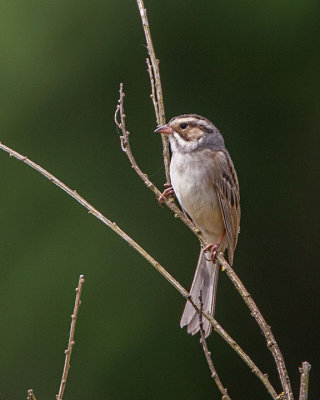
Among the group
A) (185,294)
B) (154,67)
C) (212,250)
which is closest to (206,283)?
(212,250)

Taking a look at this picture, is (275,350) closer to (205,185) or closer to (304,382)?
(304,382)

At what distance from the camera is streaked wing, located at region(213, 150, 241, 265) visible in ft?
13.0

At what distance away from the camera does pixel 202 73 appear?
6.73 meters

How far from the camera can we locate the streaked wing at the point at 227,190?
3.96 meters

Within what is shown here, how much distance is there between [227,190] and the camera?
13.1 ft

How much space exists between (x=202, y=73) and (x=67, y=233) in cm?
152

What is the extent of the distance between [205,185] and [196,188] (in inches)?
2.7

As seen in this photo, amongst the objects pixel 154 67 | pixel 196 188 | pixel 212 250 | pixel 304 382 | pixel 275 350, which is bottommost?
pixel 304 382

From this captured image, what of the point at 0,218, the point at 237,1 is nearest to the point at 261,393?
the point at 0,218

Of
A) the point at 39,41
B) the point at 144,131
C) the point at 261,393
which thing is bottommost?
the point at 261,393

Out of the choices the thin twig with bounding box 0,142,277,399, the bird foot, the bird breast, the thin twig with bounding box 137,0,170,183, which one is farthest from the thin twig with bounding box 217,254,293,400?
the bird breast

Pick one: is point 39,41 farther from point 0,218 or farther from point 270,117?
point 270,117

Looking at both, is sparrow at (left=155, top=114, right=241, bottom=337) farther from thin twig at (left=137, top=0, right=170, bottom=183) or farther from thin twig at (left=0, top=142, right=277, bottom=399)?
thin twig at (left=0, top=142, right=277, bottom=399)

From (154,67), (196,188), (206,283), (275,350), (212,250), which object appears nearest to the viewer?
(275,350)
